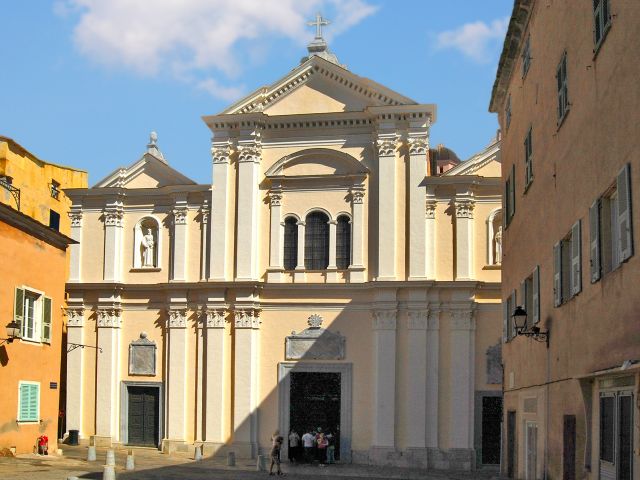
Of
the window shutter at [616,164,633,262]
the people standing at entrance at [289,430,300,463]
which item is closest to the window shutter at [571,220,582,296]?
the window shutter at [616,164,633,262]

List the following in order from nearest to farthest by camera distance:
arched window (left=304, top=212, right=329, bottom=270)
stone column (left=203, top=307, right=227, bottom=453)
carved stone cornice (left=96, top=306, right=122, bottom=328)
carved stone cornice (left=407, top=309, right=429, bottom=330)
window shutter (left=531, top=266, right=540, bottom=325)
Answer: window shutter (left=531, top=266, right=540, bottom=325)
carved stone cornice (left=407, top=309, right=429, bottom=330)
stone column (left=203, top=307, right=227, bottom=453)
arched window (left=304, top=212, right=329, bottom=270)
carved stone cornice (left=96, top=306, right=122, bottom=328)

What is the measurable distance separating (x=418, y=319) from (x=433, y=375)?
2056 millimetres

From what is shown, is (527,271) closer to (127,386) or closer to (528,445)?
(528,445)

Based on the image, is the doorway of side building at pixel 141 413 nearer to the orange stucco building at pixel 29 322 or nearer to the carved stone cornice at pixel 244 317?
the carved stone cornice at pixel 244 317

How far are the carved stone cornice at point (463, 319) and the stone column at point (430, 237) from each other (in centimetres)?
160

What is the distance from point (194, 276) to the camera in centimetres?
3756

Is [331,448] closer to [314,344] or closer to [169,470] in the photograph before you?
[314,344]

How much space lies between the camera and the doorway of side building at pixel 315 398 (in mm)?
35562

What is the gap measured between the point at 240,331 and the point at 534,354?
1881 centimetres

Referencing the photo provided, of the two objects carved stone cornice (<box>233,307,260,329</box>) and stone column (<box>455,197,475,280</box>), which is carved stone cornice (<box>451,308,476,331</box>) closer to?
stone column (<box>455,197,475,280</box>)

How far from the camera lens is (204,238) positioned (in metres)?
37.7

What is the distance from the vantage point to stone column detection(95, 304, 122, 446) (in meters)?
37.0

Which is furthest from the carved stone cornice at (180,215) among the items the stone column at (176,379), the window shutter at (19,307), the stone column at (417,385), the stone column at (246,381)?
the window shutter at (19,307)

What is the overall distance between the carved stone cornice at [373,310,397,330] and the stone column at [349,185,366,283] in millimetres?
1478
